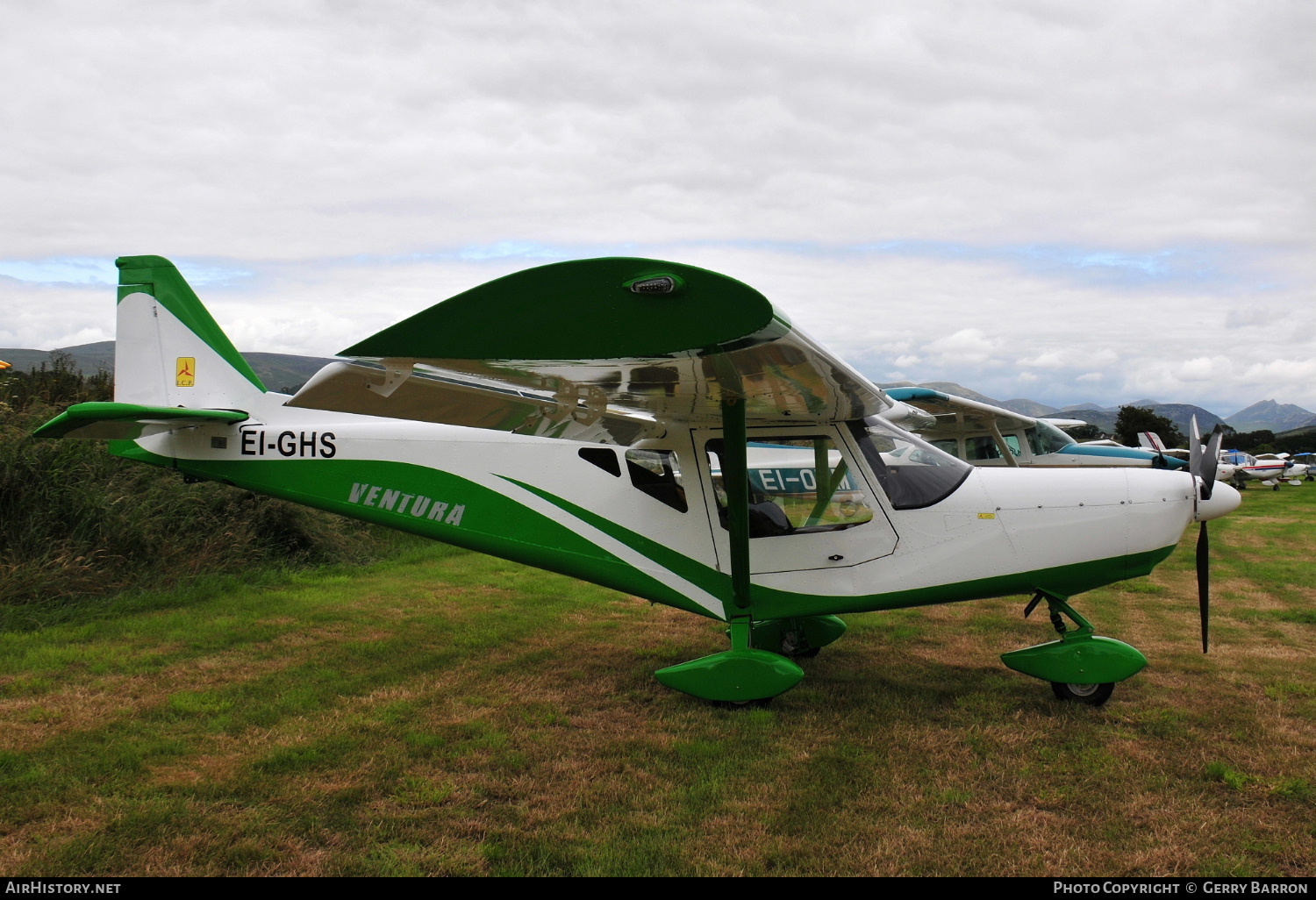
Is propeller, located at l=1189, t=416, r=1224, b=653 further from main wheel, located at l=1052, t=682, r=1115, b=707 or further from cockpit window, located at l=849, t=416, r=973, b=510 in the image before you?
cockpit window, located at l=849, t=416, r=973, b=510

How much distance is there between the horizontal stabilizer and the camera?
4656 millimetres

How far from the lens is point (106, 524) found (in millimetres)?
7559

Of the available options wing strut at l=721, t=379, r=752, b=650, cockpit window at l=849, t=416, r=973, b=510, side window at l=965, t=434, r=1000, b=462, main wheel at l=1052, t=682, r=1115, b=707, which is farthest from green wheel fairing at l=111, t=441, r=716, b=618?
side window at l=965, t=434, r=1000, b=462

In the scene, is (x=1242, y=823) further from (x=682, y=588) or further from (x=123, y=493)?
(x=123, y=493)

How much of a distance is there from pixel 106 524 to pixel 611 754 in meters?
6.13

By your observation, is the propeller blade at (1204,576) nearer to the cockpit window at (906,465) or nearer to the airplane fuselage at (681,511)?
the airplane fuselage at (681,511)

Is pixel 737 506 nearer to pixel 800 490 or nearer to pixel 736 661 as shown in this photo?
pixel 800 490

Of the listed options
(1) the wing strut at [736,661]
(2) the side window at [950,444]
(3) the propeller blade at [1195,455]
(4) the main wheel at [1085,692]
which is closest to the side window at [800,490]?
(1) the wing strut at [736,661]

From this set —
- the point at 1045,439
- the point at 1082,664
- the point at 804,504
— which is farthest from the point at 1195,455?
the point at 1045,439

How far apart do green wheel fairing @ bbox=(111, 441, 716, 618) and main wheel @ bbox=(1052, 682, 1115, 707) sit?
7.08 feet

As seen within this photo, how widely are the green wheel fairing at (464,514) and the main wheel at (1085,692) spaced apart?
2157 millimetres

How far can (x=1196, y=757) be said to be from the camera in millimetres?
3926

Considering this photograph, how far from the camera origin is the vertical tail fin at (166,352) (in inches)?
237
